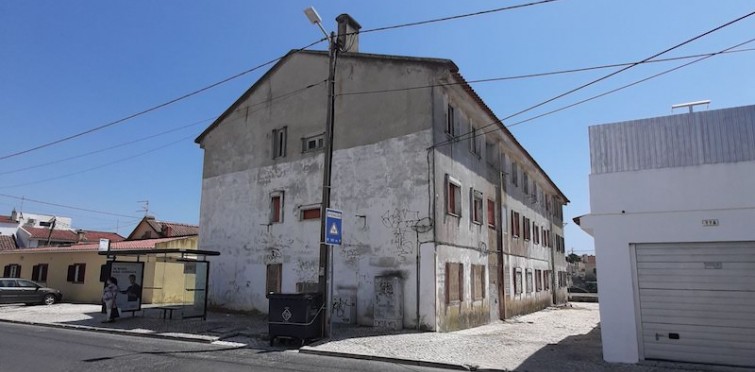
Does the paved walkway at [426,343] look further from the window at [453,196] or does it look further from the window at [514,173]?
the window at [514,173]

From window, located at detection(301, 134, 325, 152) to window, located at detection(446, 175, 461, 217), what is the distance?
5227 mm

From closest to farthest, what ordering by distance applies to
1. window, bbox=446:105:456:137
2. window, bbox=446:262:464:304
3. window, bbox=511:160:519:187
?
window, bbox=446:262:464:304
window, bbox=446:105:456:137
window, bbox=511:160:519:187

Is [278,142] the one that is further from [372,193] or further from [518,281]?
[518,281]

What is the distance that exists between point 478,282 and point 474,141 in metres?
5.68

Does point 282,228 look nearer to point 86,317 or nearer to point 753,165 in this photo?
point 86,317

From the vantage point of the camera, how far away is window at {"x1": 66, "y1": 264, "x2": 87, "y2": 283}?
28.4 m

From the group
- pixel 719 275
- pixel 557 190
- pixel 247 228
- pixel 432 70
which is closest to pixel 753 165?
pixel 719 275

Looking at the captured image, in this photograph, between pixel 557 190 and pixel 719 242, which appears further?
pixel 557 190

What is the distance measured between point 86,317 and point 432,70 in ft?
53.4

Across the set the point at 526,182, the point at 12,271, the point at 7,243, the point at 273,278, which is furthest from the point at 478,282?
the point at 7,243

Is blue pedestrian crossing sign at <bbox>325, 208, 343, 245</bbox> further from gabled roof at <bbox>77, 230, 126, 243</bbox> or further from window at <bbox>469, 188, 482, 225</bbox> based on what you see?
gabled roof at <bbox>77, 230, 126, 243</bbox>

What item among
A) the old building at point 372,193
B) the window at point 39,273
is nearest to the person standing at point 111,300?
the old building at point 372,193

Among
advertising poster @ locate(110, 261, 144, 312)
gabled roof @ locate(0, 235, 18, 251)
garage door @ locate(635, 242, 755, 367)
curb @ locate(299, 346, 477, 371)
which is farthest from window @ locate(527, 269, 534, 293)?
gabled roof @ locate(0, 235, 18, 251)

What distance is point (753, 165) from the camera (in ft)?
30.6
